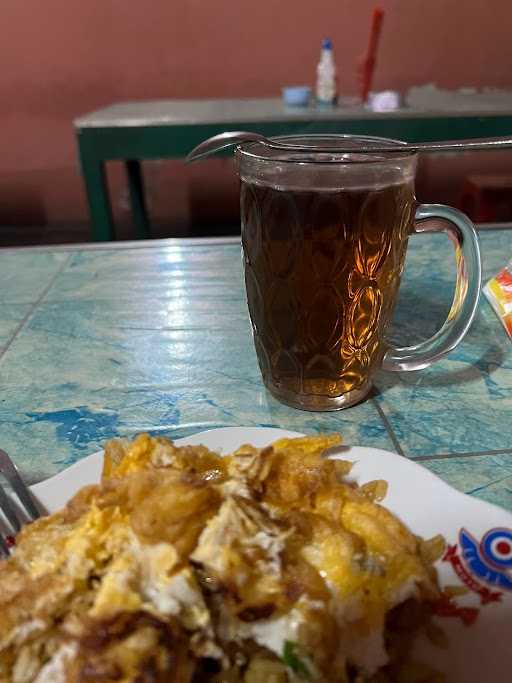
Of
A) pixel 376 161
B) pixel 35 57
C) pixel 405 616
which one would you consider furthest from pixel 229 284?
pixel 35 57

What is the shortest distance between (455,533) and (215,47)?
2979 mm

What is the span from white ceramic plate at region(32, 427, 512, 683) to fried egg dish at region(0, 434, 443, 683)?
17mm

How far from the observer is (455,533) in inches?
15.2

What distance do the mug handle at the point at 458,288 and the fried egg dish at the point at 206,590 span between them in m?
0.27

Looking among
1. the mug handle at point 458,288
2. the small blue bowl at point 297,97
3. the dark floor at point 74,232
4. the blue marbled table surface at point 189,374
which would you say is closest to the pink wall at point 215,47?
the dark floor at point 74,232

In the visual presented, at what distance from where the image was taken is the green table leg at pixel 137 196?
2.47m

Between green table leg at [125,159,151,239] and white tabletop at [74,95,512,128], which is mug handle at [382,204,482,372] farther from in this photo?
green table leg at [125,159,151,239]

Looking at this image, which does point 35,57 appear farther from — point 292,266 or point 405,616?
point 405,616

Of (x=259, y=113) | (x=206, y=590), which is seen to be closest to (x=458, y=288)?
(x=206, y=590)

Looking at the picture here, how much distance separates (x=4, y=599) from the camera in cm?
32

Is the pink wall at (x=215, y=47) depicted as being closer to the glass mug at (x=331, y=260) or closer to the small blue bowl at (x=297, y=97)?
the small blue bowl at (x=297, y=97)

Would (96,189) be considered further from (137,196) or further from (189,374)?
(189,374)

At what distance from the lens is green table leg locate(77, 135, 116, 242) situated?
6.40 ft

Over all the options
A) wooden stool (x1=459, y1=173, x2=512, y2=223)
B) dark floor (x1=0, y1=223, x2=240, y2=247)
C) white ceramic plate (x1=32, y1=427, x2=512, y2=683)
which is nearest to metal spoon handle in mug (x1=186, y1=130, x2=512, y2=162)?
white ceramic plate (x1=32, y1=427, x2=512, y2=683)
